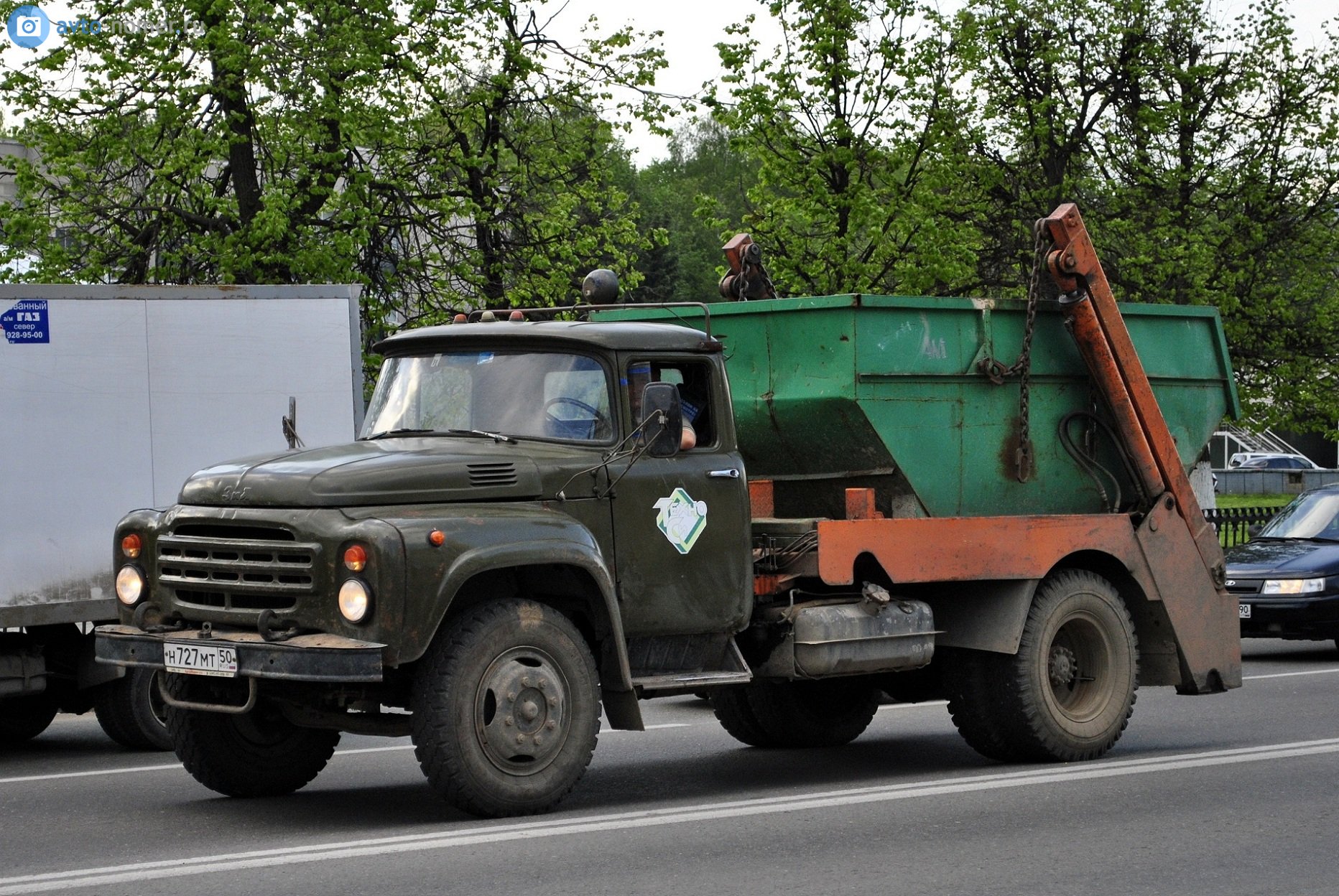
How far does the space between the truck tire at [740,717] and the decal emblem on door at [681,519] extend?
7.51 ft

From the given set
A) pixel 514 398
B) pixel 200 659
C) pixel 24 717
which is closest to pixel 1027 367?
pixel 514 398

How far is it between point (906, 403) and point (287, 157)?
15.2 meters

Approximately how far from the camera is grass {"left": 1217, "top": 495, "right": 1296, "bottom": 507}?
1842 inches

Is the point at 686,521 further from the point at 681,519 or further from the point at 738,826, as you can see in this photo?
the point at 738,826

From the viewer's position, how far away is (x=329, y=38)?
23094 mm

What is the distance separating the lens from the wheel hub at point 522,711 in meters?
7.68

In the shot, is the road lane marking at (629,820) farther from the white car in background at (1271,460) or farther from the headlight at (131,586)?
the white car in background at (1271,460)

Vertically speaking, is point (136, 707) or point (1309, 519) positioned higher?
point (1309, 519)

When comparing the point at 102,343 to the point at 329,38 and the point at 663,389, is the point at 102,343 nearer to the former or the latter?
the point at 663,389

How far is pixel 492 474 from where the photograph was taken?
802 cm

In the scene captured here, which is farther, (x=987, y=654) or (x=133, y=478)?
(x=133, y=478)

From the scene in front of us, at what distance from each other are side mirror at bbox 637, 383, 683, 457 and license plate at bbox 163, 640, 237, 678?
84.7 inches

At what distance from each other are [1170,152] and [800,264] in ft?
27.7

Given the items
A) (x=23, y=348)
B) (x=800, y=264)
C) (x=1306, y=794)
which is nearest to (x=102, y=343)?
(x=23, y=348)
